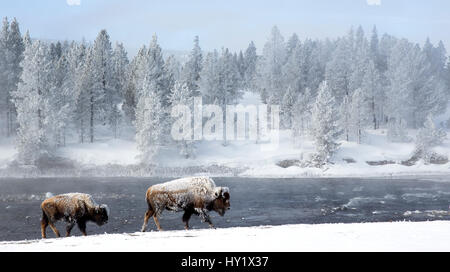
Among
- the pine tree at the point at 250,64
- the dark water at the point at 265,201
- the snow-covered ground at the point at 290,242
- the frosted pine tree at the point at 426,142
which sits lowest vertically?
the dark water at the point at 265,201

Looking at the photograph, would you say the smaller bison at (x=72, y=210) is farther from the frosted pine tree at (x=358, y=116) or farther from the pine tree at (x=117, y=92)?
the frosted pine tree at (x=358, y=116)

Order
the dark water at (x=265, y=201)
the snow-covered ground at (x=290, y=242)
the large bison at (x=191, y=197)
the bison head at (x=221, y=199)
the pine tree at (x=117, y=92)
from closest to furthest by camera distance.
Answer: the snow-covered ground at (x=290, y=242) < the bison head at (x=221, y=199) < the large bison at (x=191, y=197) < the dark water at (x=265, y=201) < the pine tree at (x=117, y=92)

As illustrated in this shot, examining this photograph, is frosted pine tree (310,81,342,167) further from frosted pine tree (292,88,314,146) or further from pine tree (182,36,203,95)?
pine tree (182,36,203,95)

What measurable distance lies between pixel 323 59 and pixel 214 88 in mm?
36135

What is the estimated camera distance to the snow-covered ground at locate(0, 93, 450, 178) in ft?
177

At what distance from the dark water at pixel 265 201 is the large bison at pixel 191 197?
916 centimetres

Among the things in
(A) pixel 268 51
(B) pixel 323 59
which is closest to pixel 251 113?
(A) pixel 268 51

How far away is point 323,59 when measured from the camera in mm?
94312

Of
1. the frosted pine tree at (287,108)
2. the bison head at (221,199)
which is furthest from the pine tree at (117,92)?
the bison head at (221,199)

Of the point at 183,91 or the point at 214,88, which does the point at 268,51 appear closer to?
the point at 214,88

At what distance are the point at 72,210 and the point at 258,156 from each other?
152 feet

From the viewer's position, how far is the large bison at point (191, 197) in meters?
12.7

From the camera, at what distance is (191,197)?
12.9m

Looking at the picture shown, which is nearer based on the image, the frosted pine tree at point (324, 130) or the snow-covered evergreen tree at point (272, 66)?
the frosted pine tree at point (324, 130)
